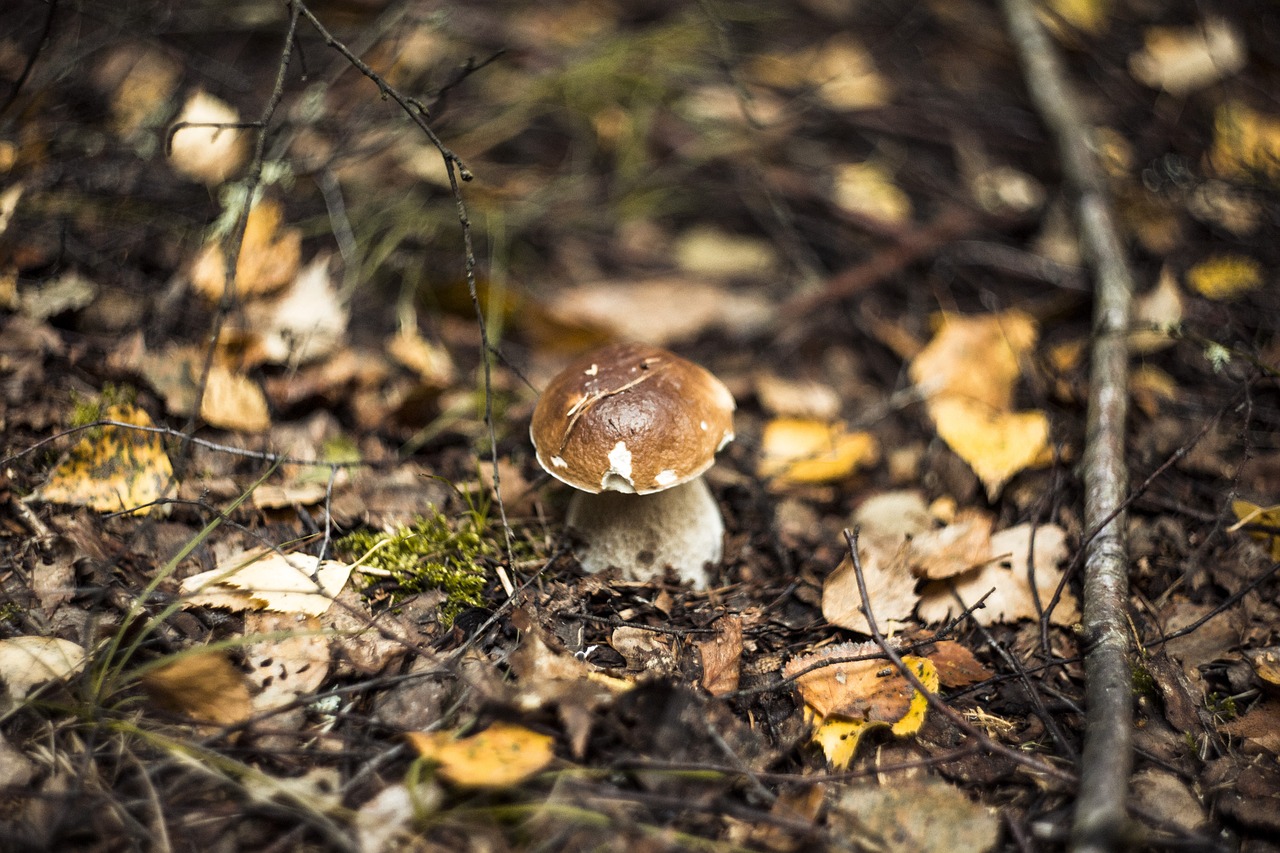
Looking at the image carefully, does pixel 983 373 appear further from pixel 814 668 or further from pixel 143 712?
pixel 143 712

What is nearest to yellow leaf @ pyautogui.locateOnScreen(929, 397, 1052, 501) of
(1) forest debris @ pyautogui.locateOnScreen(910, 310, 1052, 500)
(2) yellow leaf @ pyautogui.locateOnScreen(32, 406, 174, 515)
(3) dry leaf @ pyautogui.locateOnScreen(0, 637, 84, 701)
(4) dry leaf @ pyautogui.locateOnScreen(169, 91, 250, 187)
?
(1) forest debris @ pyautogui.locateOnScreen(910, 310, 1052, 500)

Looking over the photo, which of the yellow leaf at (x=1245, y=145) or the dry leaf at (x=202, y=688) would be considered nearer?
the dry leaf at (x=202, y=688)

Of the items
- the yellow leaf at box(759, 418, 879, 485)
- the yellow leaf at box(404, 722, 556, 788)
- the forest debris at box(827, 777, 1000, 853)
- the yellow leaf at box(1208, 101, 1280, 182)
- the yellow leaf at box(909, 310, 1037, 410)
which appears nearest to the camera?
the yellow leaf at box(404, 722, 556, 788)

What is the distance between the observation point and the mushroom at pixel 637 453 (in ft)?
7.18

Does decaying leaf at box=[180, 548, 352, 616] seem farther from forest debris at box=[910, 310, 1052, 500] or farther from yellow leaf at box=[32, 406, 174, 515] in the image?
forest debris at box=[910, 310, 1052, 500]

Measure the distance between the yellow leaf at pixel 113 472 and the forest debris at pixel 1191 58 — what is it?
5.45 meters

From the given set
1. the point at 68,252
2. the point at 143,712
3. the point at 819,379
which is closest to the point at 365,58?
the point at 68,252

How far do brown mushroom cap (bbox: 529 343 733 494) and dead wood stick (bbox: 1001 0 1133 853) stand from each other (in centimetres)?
117

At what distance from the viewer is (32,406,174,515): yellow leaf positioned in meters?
2.24

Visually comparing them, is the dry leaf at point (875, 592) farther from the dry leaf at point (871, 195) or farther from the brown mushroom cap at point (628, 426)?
the dry leaf at point (871, 195)

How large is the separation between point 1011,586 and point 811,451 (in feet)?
3.25

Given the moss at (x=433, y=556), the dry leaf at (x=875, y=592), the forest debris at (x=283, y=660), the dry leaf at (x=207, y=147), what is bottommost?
the dry leaf at (x=875, y=592)

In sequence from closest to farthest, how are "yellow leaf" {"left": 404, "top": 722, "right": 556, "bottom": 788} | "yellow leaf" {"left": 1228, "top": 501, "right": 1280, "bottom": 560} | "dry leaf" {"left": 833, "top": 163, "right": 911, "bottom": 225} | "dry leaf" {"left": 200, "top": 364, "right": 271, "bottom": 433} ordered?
"yellow leaf" {"left": 404, "top": 722, "right": 556, "bottom": 788} → "yellow leaf" {"left": 1228, "top": 501, "right": 1280, "bottom": 560} → "dry leaf" {"left": 200, "top": 364, "right": 271, "bottom": 433} → "dry leaf" {"left": 833, "top": 163, "right": 911, "bottom": 225}

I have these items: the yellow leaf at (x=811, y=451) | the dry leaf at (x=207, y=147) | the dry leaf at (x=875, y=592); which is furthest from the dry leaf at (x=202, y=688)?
the dry leaf at (x=207, y=147)
